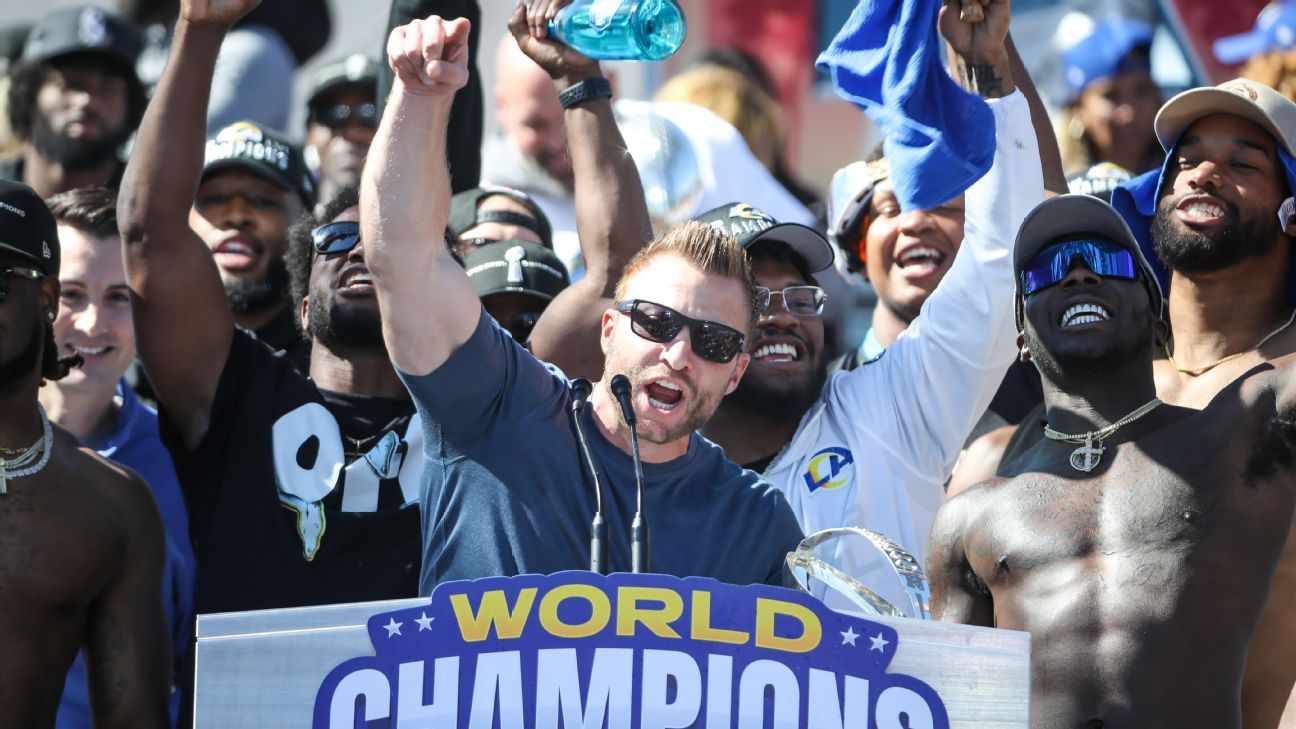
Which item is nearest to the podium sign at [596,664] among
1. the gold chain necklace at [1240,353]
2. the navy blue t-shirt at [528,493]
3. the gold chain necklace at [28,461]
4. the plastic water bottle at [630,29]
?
the navy blue t-shirt at [528,493]

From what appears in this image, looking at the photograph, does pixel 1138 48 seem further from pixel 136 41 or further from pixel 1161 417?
pixel 136 41

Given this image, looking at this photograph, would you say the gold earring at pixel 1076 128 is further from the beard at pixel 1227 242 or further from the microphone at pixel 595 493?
the microphone at pixel 595 493

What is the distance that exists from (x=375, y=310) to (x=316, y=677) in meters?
2.15

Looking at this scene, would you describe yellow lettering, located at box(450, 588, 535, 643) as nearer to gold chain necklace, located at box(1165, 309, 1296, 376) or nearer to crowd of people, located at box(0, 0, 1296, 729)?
crowd of people, located at box(0, 0, 1296, 729)

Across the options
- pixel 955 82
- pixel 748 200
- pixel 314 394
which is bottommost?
pixel 314 394

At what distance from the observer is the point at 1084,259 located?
4305mm

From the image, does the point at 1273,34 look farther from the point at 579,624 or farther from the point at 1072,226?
the point at 579,624

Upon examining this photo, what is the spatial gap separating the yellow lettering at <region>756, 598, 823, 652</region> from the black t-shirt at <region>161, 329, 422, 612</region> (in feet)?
5.59

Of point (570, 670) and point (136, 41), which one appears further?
point (136, 41)

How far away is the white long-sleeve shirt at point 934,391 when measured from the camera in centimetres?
465

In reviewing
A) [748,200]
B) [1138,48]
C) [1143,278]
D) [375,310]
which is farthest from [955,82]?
[1138,48]

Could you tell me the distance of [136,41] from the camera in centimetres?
709

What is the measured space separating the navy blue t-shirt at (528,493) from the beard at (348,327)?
1161 mm

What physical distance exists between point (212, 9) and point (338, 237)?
73 centimetres
